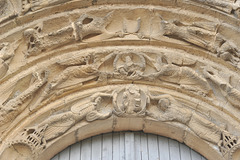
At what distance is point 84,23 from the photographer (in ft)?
19.5

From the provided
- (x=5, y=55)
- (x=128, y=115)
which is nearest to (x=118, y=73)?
(x=128, y=115)

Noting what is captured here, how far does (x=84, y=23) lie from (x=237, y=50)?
1.94m

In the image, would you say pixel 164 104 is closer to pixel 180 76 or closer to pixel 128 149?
pixel 180 76

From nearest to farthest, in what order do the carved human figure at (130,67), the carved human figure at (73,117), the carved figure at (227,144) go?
the carved figure at (227,144) < the carved human figure at (73,117) < the carved human figure at (130,67)

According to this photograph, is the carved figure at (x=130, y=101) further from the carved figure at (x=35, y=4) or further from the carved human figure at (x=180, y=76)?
the carved figure at (x=35, y=4)

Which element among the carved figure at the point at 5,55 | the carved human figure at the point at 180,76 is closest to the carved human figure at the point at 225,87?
the carved human figure at the point at 180,76

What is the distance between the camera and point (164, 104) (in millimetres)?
5324

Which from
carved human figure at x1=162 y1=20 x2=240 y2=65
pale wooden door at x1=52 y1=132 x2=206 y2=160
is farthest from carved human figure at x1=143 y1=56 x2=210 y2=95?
pale wooden door at x1=52 y1=132 x2=206 y2=160

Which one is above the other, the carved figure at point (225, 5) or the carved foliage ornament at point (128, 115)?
the carved figure at point (225, 5)

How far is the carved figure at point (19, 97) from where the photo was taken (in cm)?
487

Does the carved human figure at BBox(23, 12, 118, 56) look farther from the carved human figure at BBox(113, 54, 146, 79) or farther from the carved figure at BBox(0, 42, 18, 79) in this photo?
the carved human figure at BBox(113, 54, 146, 79)

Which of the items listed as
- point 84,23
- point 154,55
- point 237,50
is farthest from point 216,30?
point 84,23

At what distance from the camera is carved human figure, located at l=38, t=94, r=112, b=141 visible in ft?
16.5

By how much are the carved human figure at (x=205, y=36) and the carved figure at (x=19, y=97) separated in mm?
1683
